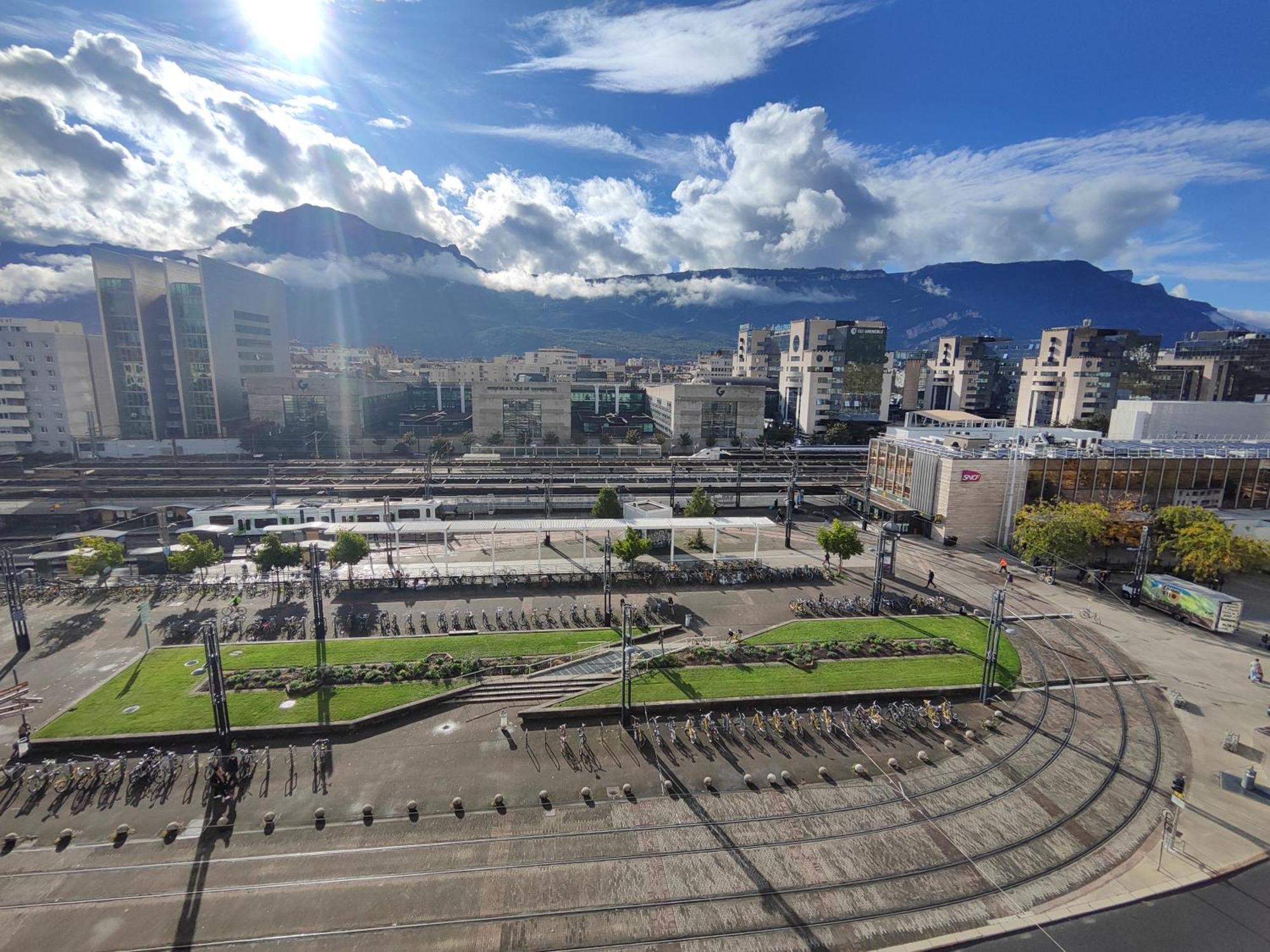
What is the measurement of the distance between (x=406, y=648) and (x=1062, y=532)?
37930 mm

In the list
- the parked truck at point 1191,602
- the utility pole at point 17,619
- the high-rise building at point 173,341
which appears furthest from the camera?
the high-rise building at point 173,341

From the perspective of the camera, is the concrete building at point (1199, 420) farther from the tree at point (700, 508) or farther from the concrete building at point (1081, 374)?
the tree at point (700, 508)

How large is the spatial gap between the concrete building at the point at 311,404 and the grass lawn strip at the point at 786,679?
3280 inches

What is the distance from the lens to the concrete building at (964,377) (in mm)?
129625

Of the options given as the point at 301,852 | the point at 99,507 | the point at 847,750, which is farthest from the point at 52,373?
the point at 847,750

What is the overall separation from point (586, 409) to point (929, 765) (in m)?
104

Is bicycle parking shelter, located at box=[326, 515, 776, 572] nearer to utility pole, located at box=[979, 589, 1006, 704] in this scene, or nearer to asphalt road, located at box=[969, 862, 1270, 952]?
utility pole, located at box=[979, 589, 1006, 704]

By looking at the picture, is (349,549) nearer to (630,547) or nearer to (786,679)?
(630,547)

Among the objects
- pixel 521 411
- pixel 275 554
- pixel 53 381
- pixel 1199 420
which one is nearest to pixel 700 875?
pixel 275 554

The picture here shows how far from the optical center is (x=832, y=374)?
102 metres

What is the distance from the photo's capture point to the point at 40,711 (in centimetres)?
1978

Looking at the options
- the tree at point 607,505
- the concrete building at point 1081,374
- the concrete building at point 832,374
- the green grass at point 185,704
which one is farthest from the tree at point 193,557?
the concrete building at point 1081,374

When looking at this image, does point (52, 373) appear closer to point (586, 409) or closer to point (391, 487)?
point (391, 487)

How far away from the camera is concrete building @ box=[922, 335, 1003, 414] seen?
12962cm
